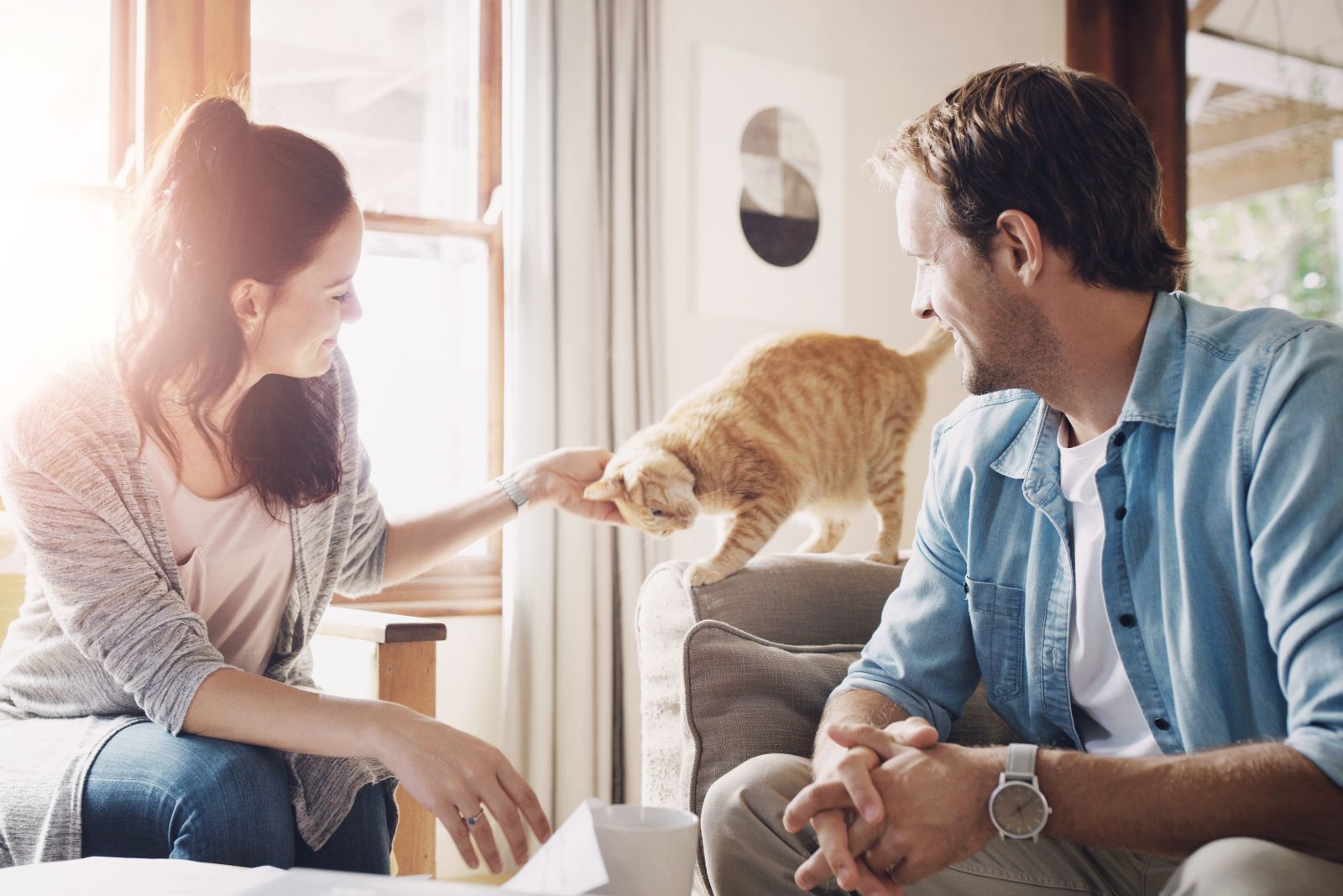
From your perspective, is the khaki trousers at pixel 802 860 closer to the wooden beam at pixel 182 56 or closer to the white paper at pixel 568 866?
the white paper at pixel 568 866

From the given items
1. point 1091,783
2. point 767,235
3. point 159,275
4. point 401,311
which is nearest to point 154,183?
point 159,275

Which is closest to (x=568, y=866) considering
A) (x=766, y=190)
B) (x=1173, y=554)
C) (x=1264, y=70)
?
(x=1173, y=554)

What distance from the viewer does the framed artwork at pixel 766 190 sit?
2.94m

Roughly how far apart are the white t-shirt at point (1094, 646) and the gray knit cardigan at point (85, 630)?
79 centimetres

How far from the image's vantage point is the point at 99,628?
3.48ft

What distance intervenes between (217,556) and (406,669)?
1.14 ft

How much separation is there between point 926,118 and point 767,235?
1856 millimetres

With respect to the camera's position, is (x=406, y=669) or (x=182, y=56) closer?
(x=406, y=669)

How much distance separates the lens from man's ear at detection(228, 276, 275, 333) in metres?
1.25

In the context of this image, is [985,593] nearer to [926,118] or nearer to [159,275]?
[926,118]

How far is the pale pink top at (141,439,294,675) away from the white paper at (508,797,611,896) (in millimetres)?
742

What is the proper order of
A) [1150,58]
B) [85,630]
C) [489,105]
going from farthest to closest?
[1150,58], [489,105], [85,630]

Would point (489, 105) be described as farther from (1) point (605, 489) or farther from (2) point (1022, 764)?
(2) point (1022, 764)

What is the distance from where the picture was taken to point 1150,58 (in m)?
3.65
